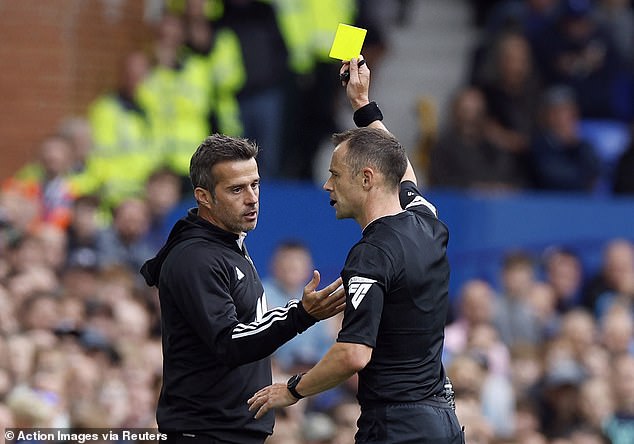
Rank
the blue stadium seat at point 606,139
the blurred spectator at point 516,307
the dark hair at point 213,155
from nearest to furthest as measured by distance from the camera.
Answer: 1. the dark hair at point 213,155
2. the blurred spectator at point 516,307
3. the blue stadium seat at point 606,139

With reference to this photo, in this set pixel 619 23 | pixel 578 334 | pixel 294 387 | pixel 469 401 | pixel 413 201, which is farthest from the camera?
pixel 619 23

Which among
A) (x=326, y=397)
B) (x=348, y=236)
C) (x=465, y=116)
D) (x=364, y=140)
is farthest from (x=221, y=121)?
(x=364, y=140)

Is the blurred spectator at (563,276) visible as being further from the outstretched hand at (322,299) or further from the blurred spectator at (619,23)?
the outstretched hand at (322,299)

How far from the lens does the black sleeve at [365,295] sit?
512 cm

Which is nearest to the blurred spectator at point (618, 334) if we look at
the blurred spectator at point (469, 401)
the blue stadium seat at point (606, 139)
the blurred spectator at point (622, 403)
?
the blurred spectator at point (622, 403)

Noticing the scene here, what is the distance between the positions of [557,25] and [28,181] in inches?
208

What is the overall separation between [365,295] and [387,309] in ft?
0.59

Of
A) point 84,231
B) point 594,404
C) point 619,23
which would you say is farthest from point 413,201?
point 619,23

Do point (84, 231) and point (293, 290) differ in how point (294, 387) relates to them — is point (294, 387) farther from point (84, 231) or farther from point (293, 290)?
point (84, 231)

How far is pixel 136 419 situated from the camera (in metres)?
7.89

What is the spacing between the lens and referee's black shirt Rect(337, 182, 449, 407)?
5148 mm

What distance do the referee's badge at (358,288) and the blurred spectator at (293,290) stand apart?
178 inches

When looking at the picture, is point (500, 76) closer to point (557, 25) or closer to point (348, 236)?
point (557, 25)

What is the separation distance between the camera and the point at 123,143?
11258mm
